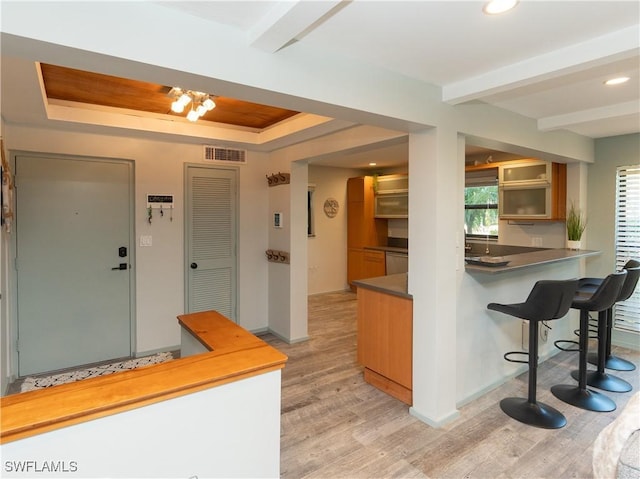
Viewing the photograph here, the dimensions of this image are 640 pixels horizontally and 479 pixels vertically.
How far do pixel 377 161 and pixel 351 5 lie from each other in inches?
190

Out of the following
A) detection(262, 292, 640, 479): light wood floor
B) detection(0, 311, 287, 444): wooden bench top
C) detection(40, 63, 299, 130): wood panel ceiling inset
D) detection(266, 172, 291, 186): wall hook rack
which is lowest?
detection(262, 292, 640, 479): light wood floor

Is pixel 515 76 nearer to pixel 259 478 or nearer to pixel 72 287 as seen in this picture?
pixel 259 478

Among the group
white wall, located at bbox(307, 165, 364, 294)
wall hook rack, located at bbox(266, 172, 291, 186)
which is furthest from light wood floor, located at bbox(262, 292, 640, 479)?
white wall, located at bbox(307, 165, 364, 294)

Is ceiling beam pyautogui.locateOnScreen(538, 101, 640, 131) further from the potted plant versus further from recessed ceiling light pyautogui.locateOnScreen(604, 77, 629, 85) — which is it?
the potted plant

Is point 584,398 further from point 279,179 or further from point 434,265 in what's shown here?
point 279,179

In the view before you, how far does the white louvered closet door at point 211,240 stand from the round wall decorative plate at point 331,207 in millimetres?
2801

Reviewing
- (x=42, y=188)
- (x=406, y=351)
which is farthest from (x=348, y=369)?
(x=42, y=188)

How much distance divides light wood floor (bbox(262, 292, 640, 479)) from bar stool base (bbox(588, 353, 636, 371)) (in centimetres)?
11

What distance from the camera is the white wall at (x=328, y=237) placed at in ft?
22.6

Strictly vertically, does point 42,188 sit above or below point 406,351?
above

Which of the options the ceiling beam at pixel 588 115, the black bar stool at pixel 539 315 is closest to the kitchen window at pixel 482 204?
the ceiling beam at pixel 588 115

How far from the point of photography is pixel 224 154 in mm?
4289

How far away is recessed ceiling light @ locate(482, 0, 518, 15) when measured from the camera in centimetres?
156

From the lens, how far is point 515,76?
Result: 7.37 ft
